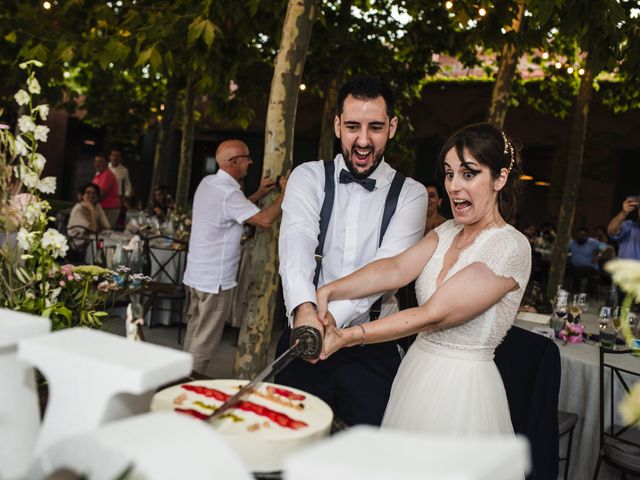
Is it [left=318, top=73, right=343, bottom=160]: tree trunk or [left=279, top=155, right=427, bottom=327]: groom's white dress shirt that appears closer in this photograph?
[left=279, top=155, right=427, bottom=327]: groom's white dress shirt

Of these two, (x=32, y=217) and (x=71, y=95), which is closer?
(x=32, y=217)

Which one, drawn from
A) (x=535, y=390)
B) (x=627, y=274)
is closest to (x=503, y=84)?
(x=535, y=390)

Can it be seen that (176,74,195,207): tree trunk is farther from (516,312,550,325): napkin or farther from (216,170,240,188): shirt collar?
(516,312,550,325): napkin

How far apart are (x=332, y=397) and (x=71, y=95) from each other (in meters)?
13.8

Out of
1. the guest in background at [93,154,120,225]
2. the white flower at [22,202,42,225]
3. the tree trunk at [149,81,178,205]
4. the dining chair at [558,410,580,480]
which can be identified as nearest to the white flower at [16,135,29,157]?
the white flower at [22,202,42,225]

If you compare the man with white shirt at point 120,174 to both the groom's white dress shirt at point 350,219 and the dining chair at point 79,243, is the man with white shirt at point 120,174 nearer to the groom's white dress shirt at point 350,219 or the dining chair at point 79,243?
the dining chair at point 79,243

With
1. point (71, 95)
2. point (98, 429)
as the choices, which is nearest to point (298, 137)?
point (71, 95)

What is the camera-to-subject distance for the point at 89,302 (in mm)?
1933

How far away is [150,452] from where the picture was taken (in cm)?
84

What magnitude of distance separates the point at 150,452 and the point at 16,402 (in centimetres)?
31

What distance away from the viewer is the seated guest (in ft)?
25.6

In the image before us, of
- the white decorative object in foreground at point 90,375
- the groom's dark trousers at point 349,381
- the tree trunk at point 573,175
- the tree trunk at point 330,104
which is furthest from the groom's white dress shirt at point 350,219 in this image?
the tree trunk at point 573,175

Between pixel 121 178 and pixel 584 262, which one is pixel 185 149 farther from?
pixel 584 262

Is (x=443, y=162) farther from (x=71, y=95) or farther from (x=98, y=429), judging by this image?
(x=71, y=95)
